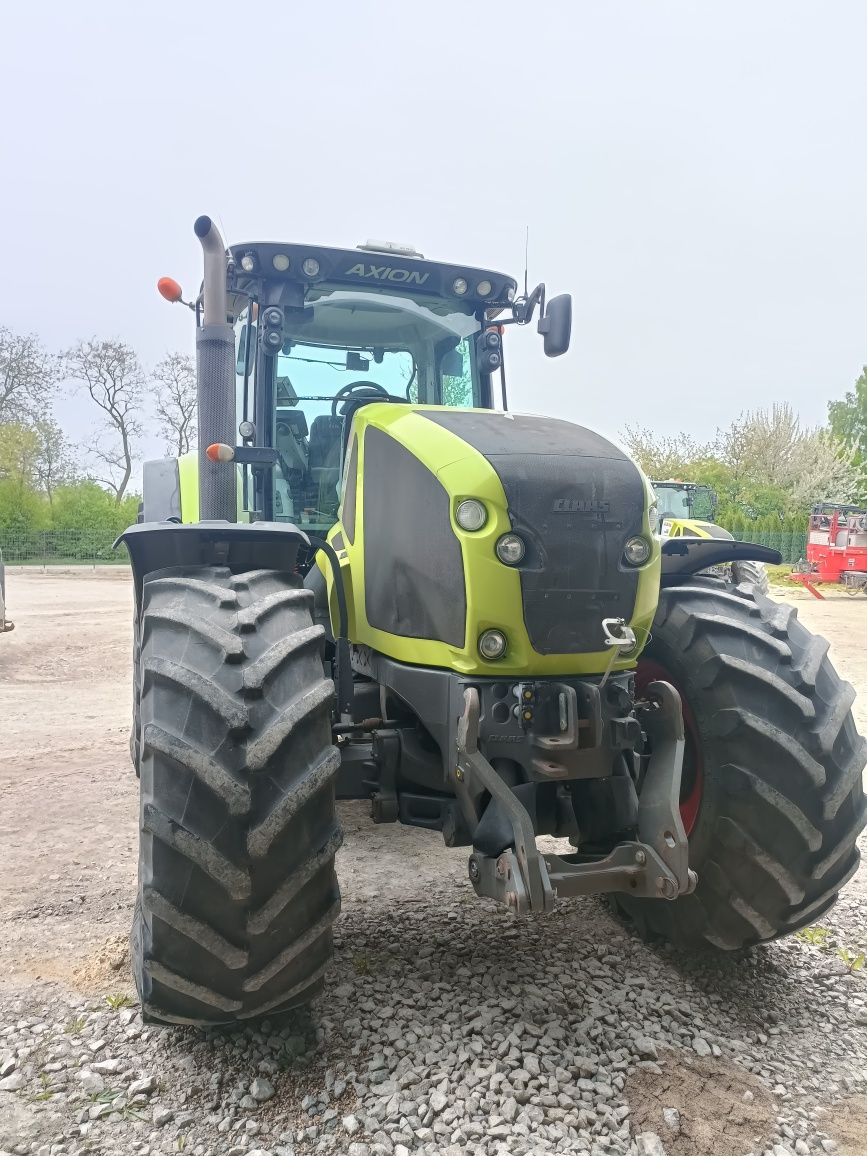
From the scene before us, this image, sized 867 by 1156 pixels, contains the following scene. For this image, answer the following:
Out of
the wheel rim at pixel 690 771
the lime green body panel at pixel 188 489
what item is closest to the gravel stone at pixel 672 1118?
the wheel rim at pixel 690 771

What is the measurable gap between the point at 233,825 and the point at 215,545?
96cm

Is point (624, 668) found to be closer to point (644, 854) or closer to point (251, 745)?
point (644, 854)

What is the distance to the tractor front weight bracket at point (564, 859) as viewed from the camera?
7.70 ft

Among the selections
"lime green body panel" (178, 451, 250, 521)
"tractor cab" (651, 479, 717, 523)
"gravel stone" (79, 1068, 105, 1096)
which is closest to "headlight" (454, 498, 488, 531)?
"gravel stone" (79, 1068, 105, 1096)

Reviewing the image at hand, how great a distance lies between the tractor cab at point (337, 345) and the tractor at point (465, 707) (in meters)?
0.44

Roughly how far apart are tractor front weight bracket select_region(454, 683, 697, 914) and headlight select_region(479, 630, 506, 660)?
0.12 meters

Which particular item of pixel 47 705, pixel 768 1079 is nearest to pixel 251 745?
pixel 768 1079

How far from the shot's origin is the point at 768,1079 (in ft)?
8.20

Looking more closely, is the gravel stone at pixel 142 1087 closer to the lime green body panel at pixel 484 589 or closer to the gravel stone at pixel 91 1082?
the gravel stone at pixel 91 1082

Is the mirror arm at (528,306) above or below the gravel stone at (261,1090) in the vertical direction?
above

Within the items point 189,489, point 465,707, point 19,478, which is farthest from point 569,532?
point 19,478

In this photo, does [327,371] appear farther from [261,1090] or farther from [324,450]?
[261,1090]

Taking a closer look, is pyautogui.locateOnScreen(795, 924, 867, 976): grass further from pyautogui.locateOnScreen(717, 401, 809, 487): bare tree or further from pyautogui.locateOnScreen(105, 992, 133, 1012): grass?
pyautogui.locateOnScreen(717, 401, 809, 487): bare tree

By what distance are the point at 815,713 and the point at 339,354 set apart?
242 centimetres
